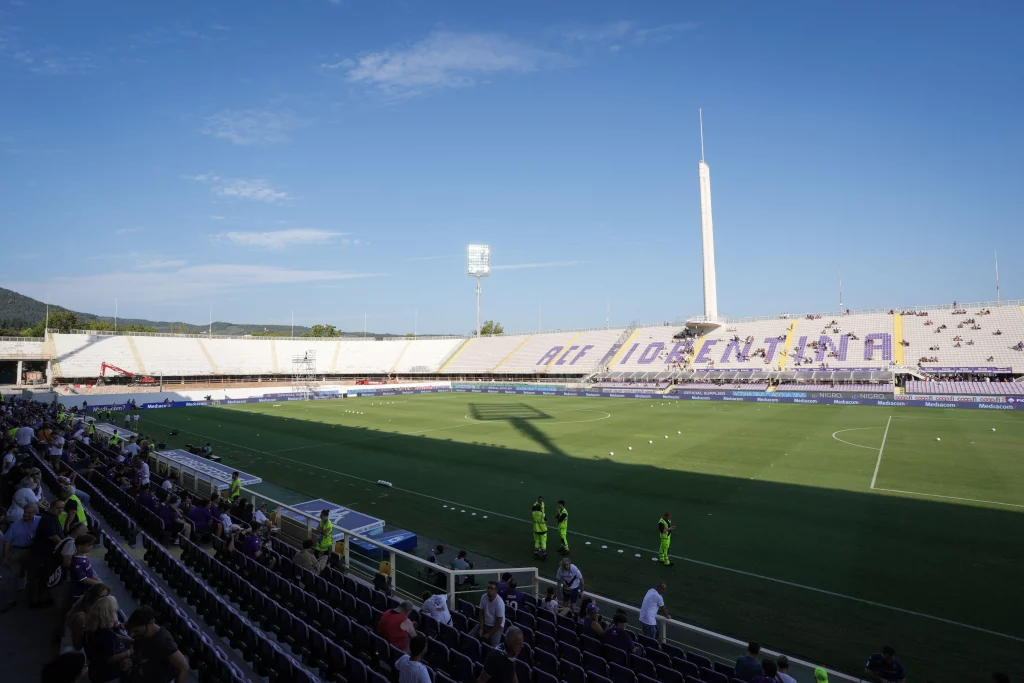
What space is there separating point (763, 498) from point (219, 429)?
31.1m

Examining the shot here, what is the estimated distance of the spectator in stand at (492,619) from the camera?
24.2ft

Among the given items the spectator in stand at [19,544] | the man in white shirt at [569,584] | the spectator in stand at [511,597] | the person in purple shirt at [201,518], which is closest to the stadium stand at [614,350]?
the man in white shirt at [569,584]

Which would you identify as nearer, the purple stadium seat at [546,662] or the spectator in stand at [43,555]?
the purple stadium seat at [546,662]

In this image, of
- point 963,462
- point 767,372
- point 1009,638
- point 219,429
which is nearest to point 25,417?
point 219,429

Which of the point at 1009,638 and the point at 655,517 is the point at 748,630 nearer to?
the point at 1009,638

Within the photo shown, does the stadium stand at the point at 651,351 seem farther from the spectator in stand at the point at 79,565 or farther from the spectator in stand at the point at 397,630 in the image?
the spectator in stand at the point at 79,565

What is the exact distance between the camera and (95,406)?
1720 inches

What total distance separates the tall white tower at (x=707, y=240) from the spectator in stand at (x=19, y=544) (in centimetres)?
6977

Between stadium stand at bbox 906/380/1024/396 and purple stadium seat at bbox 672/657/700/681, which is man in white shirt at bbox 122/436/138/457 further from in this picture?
stadium stand at bbox 906/380/1024/396

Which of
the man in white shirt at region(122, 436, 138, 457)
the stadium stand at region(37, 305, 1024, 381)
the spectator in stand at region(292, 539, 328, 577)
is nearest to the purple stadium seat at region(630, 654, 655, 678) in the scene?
the spectator in stand at region(292, 539, 328, 577)

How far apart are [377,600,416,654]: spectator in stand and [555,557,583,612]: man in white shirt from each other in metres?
3.81

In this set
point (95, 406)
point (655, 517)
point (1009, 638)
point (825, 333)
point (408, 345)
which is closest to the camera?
point (1009, 638)

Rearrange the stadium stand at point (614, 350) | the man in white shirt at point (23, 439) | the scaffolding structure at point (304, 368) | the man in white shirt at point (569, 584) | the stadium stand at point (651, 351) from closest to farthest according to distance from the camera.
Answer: the man in white shirt at point (569, 584)
the man in white shirt at point (23, 439)
the stadium stand at point (614, 350)
the stadium stand at point (651, 351)
the scaffolding structure at point (304, 368)

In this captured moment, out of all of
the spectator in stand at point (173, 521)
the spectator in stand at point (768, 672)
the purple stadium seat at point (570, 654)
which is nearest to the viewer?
the spectator in stand at point (768, 672)
